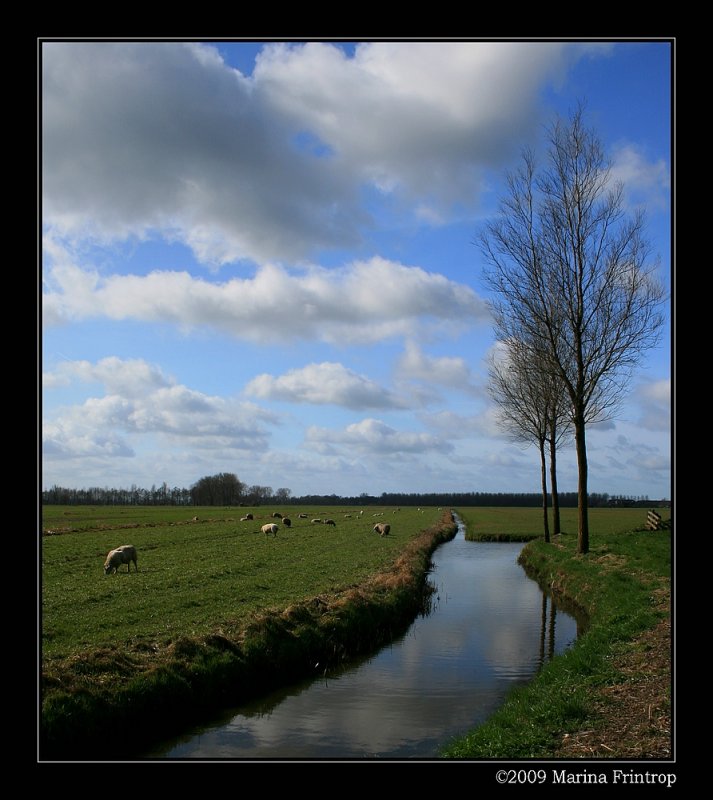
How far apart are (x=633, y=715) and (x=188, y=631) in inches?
376

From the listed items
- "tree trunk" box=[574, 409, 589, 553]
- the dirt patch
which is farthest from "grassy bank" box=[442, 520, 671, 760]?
"tree trunk" box=[574, 409, 589, 553]

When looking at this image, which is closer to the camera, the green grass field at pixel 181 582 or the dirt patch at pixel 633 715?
the dirt patch at pixel 633 715

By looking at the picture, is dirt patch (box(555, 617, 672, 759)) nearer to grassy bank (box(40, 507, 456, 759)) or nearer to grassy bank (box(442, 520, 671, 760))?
grassy bank (box(442, 520, 671, 760))

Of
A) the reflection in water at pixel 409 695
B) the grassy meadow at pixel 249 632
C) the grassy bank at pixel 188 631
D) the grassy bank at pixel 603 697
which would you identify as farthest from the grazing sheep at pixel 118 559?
the grassy bank at pixel 603 697

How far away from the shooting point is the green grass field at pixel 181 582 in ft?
46.7

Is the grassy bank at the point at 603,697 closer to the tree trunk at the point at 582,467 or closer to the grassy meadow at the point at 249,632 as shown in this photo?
the grassy meadow at the point at 249,632

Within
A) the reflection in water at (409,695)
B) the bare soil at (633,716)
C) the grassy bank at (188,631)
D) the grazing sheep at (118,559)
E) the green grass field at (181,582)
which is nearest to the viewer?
the bare soil at (633,716)

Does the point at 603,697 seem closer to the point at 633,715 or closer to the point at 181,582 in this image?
the point at 633,715

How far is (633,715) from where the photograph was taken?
828 centimetres

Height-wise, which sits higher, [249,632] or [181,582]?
[249,632]

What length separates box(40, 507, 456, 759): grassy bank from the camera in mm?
9898

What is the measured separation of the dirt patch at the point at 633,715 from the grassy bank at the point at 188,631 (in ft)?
21.7

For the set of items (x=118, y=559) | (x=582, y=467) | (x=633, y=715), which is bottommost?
(x=118, y=559)

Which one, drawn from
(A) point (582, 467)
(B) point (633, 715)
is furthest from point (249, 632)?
(A) point (582, 467)
